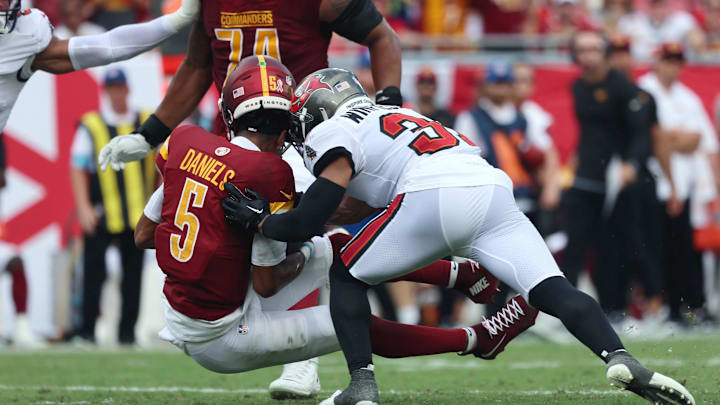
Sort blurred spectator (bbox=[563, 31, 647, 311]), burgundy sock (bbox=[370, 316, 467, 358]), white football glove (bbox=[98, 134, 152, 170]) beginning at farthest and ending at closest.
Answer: blurred spectator (bbox=[563, 31, 647, 311]), white football glove (bbox=[98, 134, 152, 170]), burgundy sock (bbox=[370, 316, 467, 358])

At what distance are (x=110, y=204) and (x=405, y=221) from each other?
17.3 ft

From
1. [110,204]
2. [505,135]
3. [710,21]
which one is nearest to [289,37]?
[110,204]

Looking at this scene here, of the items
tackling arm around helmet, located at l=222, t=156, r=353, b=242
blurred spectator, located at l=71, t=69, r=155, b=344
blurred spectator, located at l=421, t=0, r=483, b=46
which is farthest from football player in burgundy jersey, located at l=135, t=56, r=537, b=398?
blurred spectator, located at l=421, t=0, r=483, b=46

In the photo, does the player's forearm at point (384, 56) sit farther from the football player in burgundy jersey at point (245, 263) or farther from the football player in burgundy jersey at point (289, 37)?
the football player in burgundy jersey at point (245, 263)

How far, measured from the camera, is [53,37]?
5.73m

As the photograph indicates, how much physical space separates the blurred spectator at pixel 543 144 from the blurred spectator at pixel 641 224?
1.75 feet

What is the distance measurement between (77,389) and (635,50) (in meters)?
7.74

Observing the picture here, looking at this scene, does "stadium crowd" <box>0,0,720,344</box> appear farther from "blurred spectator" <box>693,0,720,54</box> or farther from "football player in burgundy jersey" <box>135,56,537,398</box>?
Answer: "football player in burgundy jersey" <box>135,56,537,398</box>

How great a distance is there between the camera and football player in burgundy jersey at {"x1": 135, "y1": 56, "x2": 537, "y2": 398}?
4.53 metres

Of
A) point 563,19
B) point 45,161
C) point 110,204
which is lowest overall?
point 110,204

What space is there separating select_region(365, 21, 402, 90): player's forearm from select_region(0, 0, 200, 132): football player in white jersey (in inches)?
34.2

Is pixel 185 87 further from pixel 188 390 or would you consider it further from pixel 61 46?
pixel 188 390

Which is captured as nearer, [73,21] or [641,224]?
[641,224]

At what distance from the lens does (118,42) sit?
5.68 meters
